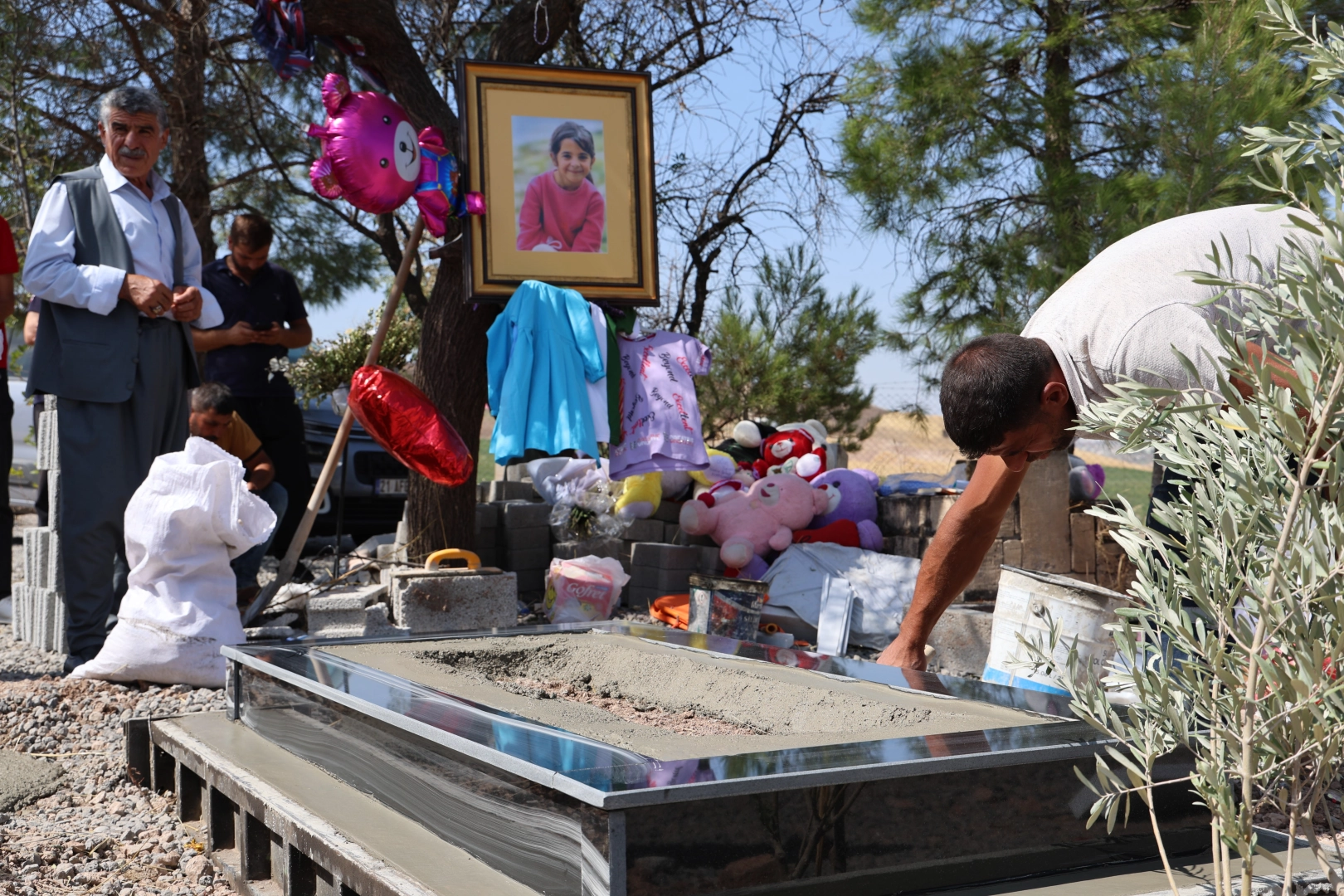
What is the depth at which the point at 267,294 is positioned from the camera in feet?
16.8

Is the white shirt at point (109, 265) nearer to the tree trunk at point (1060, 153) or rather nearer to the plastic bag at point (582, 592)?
the plastic bag at point (582, 592)

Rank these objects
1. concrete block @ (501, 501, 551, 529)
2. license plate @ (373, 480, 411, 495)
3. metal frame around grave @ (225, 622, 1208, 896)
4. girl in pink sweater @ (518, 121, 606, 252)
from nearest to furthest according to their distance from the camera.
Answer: metal frame around grave @ (225, 622, 1208, 896) → girl in pink sweater @ (518, 121, 606, 252) → concrete block @ (501, 501, 551, 529) → license plate @ (373, 480, 411, 495)

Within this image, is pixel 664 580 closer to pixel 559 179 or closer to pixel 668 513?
pixel 668 513

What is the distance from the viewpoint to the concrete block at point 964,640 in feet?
13.0

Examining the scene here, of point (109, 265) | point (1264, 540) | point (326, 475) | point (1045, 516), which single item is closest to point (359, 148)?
point (109, 265)

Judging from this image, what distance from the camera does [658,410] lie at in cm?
459

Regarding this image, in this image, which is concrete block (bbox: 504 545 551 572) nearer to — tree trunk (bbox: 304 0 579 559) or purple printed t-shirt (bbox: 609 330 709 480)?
tree trunk (bbox: 304 0 579 559)

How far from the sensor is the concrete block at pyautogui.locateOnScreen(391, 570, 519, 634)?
434 centimetres

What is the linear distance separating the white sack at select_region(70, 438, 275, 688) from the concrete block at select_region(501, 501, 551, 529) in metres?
2.08

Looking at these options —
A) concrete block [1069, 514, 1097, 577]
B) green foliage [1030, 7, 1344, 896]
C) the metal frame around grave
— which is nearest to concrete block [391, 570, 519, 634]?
concrete block [1069, 514, 1097, 577]

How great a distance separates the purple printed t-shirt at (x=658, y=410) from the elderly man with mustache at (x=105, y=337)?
161cm

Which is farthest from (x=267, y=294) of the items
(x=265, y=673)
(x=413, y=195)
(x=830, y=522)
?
(x=265, y=673)

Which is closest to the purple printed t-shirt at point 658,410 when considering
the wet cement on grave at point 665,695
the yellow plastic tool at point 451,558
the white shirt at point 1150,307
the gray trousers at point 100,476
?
the yellow plastic tool at point 451,558

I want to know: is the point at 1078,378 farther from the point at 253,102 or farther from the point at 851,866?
the point at 253,102
